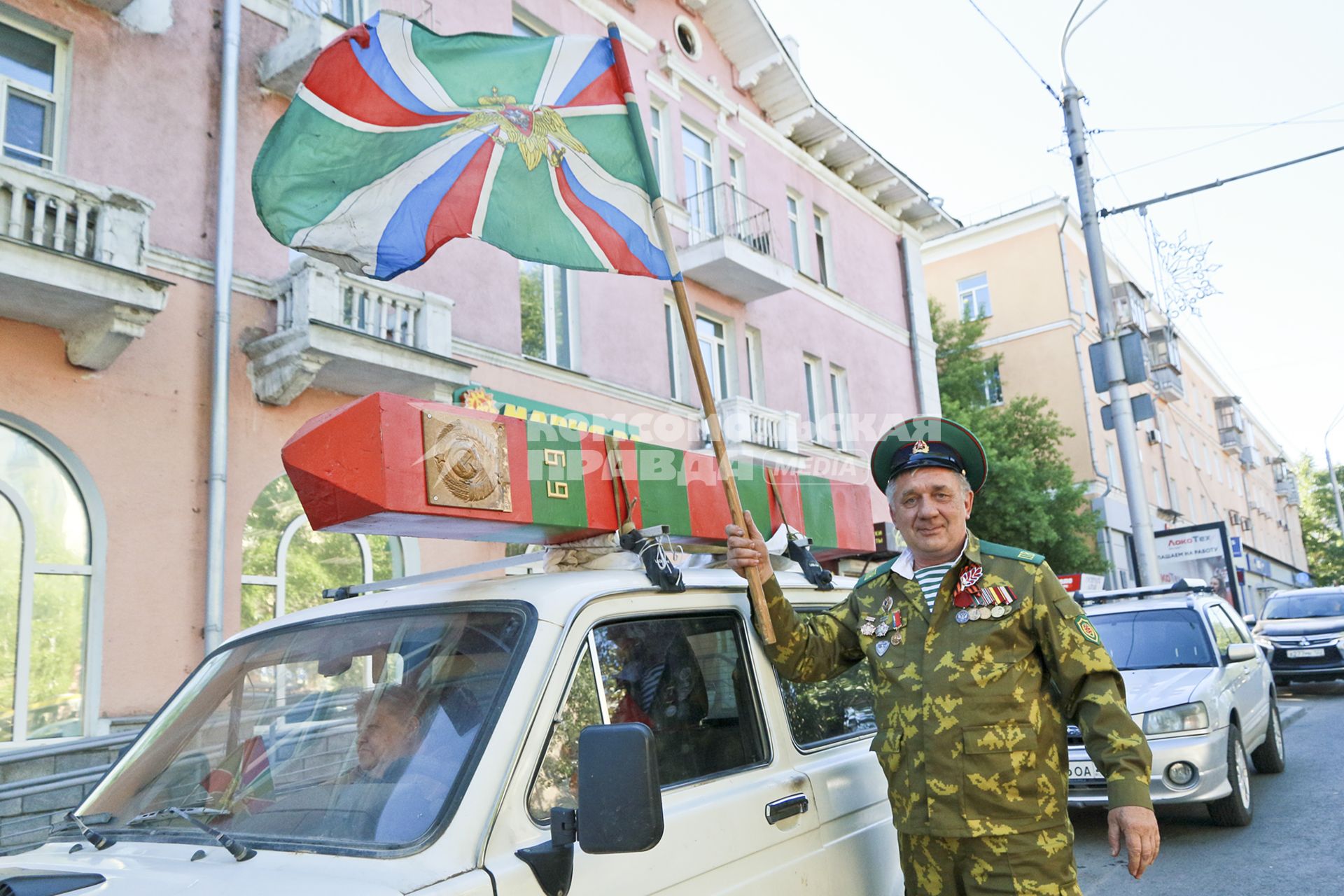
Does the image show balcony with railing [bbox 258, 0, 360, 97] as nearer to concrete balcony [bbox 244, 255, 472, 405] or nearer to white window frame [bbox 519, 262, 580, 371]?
concrete balcony [bbox 244, 255, 472, 405]

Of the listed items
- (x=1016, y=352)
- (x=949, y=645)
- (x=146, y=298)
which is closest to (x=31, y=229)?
(x=146, y=298)

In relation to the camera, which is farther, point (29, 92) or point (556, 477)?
point (29, 92)

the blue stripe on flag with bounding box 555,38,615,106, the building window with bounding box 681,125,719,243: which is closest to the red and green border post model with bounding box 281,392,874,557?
the blue stripe on flag with bounding box 555,38,615,106

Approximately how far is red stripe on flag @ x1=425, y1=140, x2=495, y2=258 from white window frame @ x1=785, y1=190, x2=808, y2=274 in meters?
16.3

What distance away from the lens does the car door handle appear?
2.72m

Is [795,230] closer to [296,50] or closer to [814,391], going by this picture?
[814,391]

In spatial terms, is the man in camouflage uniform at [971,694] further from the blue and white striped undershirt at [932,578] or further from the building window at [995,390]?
the building window at [995,390]

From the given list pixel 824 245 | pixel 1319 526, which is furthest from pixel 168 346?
pixel 1319 526

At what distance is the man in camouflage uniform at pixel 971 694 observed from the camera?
8.76ft

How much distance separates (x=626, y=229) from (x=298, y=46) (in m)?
8.03

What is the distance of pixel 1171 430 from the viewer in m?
40.8

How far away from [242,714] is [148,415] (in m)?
7.44

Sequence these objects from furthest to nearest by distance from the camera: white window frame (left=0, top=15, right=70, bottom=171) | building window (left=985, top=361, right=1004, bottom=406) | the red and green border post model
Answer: building window (left=985, top=361, right=1004, bottom=406) → white window frame (left=0, top=15, right=70, bottom=171) → the red and green border post model

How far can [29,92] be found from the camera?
9.01 m
